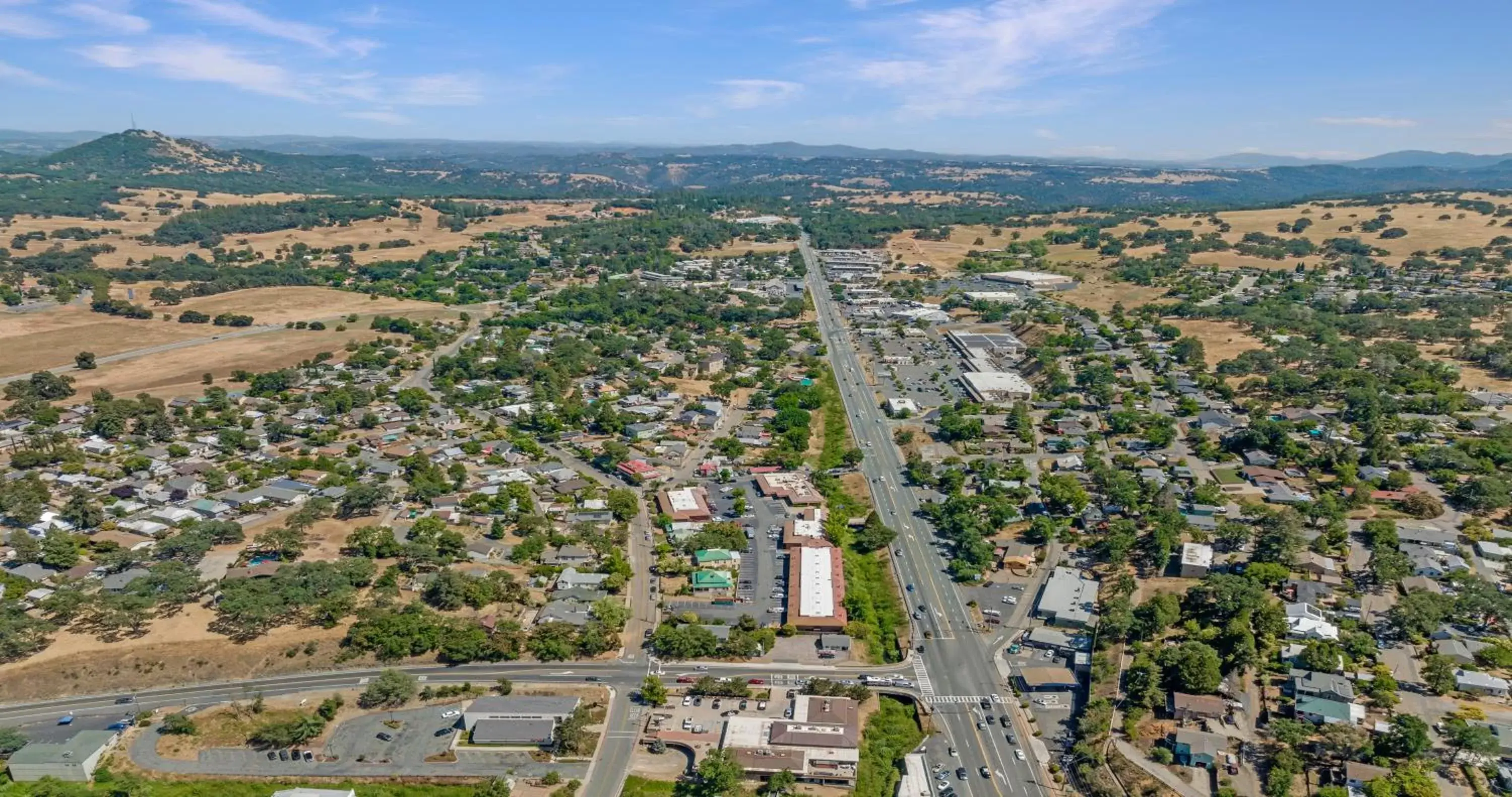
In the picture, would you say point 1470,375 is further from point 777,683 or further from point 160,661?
point 160,661

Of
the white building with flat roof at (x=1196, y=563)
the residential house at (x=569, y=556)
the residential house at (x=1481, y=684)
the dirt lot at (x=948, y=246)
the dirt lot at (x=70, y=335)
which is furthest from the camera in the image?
the dirt lot at (x=948, y=246)

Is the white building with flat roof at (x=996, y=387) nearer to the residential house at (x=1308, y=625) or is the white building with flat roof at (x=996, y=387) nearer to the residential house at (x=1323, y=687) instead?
the residential house at (x=1308, y=625)

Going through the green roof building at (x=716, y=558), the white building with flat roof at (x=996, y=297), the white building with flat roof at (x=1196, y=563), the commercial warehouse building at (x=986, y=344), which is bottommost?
the green roof building at (x=716, y=558)

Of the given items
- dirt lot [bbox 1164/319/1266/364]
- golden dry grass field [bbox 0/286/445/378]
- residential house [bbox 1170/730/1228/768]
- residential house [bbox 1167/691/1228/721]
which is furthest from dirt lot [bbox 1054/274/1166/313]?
golden dry grass field [bbox 0/286/445/378]

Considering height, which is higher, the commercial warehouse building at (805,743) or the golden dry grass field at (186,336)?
the golden dry grass field at (186,336)

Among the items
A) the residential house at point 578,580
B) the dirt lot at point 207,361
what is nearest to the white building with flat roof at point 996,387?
the residential house at point 578,580

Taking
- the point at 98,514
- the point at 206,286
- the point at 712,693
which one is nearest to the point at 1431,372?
the point at 712,693

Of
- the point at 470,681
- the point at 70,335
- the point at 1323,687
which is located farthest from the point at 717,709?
the point at 70,335
